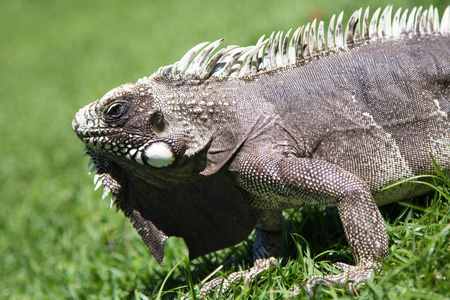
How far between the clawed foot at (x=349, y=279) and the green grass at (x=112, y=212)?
0.17 ft

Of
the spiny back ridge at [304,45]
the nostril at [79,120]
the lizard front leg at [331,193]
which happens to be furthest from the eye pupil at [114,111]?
the lizard front leg at [331,193]

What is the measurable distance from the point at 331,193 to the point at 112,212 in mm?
3596

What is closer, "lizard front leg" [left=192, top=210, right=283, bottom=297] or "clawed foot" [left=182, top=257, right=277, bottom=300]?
"clawed foot" [left=182, top=257, right=277, bottom=300]

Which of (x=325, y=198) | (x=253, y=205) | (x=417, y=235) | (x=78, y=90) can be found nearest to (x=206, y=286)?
(x=253, y=205)

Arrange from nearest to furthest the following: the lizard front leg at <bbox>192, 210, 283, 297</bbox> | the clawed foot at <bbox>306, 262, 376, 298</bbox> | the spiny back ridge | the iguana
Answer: the clawed foot at <bbox>306, 262, 376, 298</bbox> < the iguana < the spiny back ridge < the lizard front leg at <bbox>192, 210, 283, 297</bbox>

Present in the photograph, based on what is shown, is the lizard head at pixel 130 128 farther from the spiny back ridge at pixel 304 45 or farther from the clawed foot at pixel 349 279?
the clawed foot at pixel 349 279

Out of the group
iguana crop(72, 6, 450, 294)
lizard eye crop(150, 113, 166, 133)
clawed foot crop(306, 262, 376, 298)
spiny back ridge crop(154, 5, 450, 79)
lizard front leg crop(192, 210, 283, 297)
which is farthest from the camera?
lizard front leg crop(192, 210, 283, 297)

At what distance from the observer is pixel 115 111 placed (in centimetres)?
295

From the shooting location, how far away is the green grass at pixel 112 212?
2615 mm

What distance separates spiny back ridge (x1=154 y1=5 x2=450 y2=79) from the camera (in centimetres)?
304

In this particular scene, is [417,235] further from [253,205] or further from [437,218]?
[253,205]

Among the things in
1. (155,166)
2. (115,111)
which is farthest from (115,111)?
(155,166)

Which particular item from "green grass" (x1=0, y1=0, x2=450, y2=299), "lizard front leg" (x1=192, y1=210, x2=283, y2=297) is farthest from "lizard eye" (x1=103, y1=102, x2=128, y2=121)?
"lizard front leg" (x1=192, y1=210, x2=283, y2=297)

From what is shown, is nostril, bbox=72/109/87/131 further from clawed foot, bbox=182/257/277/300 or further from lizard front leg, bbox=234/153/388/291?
clawed foot, bbox=182/257/277/300
